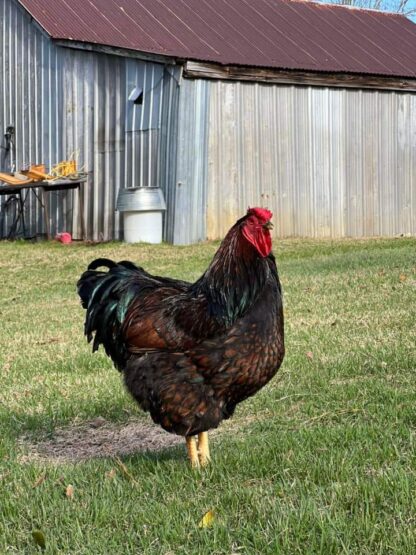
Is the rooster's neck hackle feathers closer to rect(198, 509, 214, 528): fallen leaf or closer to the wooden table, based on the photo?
rect(198, 509, 214, 528): fallen leaf

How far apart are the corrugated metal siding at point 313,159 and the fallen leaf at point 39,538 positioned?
53.1 feet

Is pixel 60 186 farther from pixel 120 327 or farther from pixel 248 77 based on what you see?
pixel 120 327

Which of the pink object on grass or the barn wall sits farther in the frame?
the barn wall

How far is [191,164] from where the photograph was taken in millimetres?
19672

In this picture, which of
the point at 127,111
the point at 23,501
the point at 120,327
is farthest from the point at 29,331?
the point at 127,111

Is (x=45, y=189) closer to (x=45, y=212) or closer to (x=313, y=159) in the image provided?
(x=45, y=212)

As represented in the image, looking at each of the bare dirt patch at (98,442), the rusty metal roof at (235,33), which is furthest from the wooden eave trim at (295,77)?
the bare dirt patch at (98,442)

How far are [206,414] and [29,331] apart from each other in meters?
6.21

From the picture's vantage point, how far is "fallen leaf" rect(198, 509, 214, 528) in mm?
4109

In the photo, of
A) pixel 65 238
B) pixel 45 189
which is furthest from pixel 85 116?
pixel 65 238

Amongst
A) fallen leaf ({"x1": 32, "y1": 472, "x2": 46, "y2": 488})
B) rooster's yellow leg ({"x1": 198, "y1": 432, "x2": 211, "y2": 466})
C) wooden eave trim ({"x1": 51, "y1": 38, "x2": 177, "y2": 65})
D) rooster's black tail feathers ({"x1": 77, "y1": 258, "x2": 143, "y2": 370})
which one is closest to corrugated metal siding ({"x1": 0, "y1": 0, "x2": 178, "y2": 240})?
wooden eave trim ({"x1": 51, "y1": 38, "x2": 177, "y2": 65})

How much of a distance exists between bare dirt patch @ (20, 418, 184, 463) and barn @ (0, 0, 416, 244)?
1324 cm

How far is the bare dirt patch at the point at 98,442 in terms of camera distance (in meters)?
5.95

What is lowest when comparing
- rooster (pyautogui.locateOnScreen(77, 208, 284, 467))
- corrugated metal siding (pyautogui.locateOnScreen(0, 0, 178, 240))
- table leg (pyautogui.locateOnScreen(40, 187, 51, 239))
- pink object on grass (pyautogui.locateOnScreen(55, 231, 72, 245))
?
rooster (pyautogui.locateOnScreen(77, 208, 284, 467))
